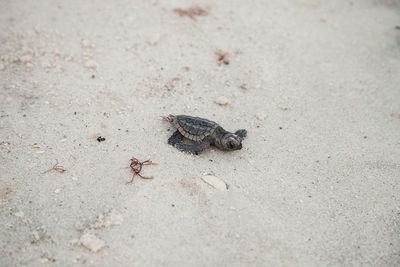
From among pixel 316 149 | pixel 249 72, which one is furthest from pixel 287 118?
pixel 249 72

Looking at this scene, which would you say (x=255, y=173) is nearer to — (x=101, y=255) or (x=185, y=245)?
(x=185, y=245)

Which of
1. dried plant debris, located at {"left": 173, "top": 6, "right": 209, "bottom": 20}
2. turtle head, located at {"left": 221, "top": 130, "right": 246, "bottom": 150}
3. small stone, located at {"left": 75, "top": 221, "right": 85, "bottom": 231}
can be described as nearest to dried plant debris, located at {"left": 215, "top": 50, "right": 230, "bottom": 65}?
dried plant debris, located at {"left": 173, "top": 6, "right": 209, "bottom": 20}

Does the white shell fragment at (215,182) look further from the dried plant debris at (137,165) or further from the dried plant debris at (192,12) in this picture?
the dried plant debris at (192,12)

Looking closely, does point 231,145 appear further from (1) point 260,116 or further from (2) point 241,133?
(1) point 260,116

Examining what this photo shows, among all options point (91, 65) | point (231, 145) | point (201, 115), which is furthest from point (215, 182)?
point (91, 65)

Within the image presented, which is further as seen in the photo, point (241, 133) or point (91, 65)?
point (91, 65)

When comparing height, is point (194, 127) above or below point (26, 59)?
above
